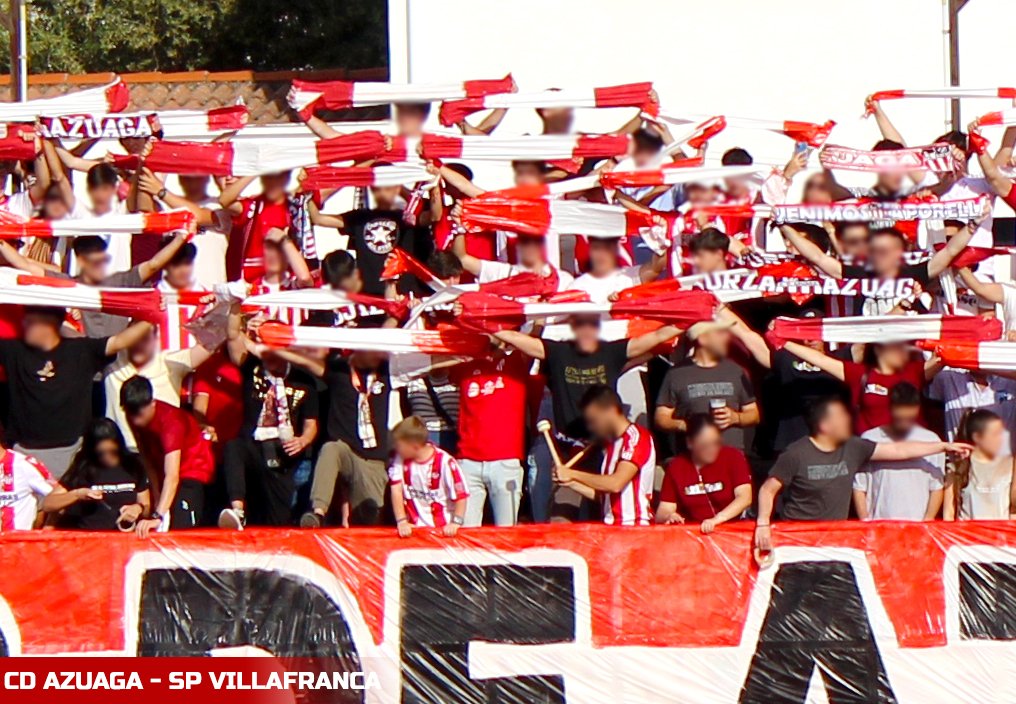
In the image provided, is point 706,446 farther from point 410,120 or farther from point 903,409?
point 410,120

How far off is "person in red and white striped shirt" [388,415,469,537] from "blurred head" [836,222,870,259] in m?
2.55

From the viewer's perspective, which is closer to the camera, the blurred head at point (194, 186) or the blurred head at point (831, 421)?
the blurred head at point (831, 421)

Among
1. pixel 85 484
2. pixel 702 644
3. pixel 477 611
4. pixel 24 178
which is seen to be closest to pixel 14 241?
pixel 24 178

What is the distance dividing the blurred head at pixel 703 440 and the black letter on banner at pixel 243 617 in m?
2.06

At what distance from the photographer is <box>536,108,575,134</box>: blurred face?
1037 centimetres

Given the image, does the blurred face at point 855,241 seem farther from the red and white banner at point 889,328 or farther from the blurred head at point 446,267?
the blurred head at point 446,267

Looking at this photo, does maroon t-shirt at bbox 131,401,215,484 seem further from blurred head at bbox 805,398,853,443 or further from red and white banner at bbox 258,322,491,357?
blurred head at bbox 805,398,853,443

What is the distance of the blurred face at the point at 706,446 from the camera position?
8.82 meters

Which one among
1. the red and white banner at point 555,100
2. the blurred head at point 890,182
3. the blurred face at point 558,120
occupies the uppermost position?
the red and white banner at point 555,100

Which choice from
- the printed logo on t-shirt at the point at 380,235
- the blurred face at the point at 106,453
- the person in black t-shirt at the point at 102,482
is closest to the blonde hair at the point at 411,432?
the printed logo on t-shirt at the point at 380,235

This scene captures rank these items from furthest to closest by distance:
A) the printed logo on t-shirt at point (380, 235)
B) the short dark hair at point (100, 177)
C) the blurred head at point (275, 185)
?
the printed logo on t-shirt at point (380, 235) → the blurred head at point (275, 185) → the short dark hair at point (100, 177)

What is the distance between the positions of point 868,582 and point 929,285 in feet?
6.53

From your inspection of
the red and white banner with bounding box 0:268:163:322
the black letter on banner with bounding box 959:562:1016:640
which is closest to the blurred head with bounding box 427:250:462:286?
the red and white banner with bounding box 0:268:163:322

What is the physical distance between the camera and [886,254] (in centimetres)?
936
